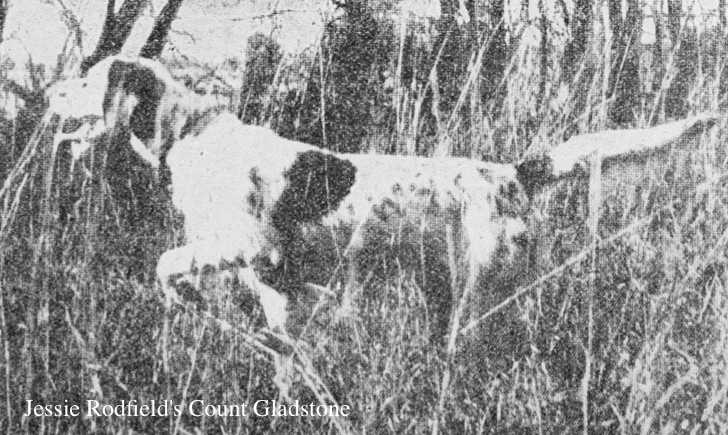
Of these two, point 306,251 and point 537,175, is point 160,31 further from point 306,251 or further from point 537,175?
point 537,175

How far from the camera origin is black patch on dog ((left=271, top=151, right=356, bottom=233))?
1.03 meters

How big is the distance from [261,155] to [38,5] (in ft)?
1.39

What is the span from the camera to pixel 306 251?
3.39 feet

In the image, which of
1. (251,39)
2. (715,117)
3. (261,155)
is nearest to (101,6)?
(251,39)

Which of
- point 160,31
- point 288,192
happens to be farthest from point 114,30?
point 288,192

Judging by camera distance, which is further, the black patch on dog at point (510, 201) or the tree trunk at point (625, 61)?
the tree trunk at point (625, 61)

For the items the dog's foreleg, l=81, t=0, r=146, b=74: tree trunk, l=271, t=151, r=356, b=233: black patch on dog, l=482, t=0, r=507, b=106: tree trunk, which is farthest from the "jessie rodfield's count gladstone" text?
l=482, t=0, r=507, b=106: tree trunk

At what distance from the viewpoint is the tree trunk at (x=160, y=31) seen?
110cm

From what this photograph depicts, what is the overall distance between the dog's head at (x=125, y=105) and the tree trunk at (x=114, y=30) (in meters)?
0.05

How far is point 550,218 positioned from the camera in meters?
1.10

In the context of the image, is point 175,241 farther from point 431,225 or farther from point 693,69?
point 693,69

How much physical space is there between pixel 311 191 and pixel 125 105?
0.93ft

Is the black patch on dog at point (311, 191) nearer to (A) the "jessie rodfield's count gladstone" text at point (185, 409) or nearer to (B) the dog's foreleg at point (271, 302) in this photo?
(B) the dog's foreleg at point (271, 302)

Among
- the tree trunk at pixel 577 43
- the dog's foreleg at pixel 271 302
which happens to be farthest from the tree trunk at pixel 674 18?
the dog's foreleg at pixel 271 302
